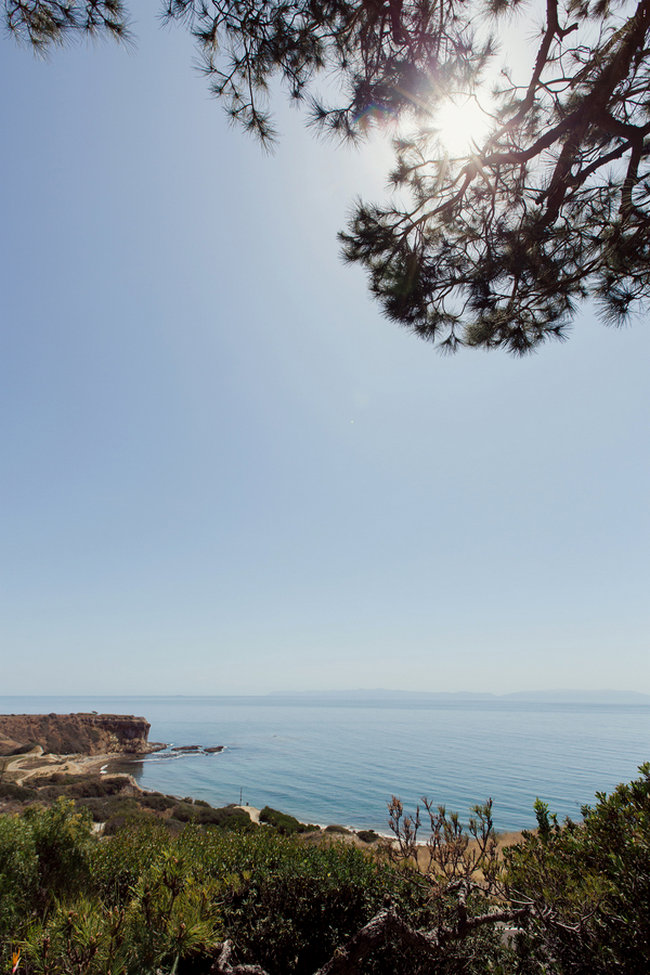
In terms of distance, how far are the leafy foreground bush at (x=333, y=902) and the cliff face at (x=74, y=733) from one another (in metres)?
41.9

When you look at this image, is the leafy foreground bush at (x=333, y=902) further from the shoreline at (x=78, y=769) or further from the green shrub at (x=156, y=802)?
the green shrub at (x=156, y=802)

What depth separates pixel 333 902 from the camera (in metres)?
4.03

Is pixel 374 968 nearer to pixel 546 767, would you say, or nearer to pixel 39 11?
pixel 39 11

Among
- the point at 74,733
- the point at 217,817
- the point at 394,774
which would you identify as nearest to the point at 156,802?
the point at 217,817

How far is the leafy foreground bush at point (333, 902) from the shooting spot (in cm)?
231

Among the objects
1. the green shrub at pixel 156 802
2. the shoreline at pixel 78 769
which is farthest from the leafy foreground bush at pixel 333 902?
the green shrub at pixel 156 802

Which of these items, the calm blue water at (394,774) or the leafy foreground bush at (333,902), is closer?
the leafy foreground bush at (333,902)

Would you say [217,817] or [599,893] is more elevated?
→ [599,893]

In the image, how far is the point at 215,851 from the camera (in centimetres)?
464

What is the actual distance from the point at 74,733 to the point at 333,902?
51443 millimetres

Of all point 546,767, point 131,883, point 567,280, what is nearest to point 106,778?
point 131,883

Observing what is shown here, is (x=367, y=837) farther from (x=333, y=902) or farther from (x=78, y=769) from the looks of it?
(x=78, y=769)

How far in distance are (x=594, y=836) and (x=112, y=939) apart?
117 inches

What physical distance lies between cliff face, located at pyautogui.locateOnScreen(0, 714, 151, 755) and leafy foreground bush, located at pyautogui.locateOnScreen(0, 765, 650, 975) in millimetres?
41903
